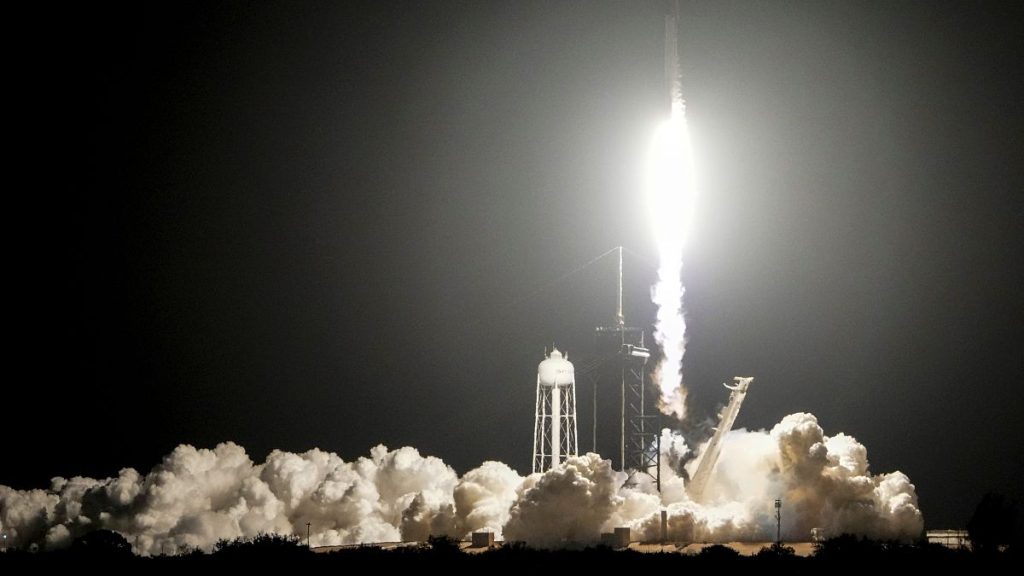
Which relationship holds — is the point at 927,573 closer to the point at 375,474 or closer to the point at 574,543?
the point at 574,543

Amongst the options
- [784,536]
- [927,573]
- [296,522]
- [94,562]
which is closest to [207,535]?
[296,522]

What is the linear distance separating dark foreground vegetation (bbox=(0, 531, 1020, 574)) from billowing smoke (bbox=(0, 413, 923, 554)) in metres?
2.53

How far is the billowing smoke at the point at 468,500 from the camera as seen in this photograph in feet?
212

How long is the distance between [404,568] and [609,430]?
18996 mm

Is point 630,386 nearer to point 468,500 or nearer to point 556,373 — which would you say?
point 556,373

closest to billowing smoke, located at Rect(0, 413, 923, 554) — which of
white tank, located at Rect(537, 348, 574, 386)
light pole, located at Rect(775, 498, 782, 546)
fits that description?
light pole, located at Rect(775, 498, 782, 546)

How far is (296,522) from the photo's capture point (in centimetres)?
7650

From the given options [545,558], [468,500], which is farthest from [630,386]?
[545,558]

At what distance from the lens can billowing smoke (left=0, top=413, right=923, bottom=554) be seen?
212 feet

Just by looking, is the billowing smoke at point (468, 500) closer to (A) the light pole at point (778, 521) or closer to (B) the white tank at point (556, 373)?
(A) the light pole at point (778, 521)

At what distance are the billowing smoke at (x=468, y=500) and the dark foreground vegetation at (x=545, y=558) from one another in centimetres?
253

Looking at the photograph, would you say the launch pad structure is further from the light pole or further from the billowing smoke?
the light pole

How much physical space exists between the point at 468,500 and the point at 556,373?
670 centimetres

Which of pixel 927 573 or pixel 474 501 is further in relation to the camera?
pixel 474 501
